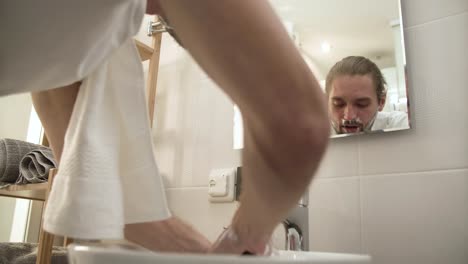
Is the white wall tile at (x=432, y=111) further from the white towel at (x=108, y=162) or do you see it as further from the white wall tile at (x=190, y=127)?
the white towel at (x=108, y=162)

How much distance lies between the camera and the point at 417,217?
0.82m

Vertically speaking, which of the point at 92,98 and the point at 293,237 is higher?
the point at 92,98

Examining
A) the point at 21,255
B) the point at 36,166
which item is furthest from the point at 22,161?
the point at 21,255

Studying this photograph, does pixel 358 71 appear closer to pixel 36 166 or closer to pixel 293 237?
pixel 293 237

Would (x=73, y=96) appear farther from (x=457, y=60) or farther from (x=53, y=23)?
(x=457, y=60)

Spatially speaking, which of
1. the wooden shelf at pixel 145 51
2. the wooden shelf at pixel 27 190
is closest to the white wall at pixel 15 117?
the wooden shelf at pixel 27 190

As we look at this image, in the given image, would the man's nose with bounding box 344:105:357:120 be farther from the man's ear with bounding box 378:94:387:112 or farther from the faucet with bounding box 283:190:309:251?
the faucet with bounding box 283:190:309:251

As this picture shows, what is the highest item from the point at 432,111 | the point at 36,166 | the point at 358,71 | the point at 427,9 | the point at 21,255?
the point at 427,9

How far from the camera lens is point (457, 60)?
0.85 m

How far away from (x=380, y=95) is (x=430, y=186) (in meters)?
0.23

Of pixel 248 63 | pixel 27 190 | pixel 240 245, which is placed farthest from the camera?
pixel 27 190

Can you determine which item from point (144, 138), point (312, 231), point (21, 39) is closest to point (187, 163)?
point (312, 231)

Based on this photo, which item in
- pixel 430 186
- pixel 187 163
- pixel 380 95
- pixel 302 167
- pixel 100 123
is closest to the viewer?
pixel 302 167

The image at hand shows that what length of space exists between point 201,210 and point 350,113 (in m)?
0.48
